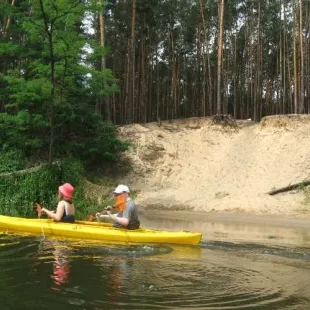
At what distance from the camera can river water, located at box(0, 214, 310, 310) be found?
5102 millimetres

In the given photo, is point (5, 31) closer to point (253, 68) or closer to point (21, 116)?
point (21, 116)

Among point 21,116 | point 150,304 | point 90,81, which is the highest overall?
point 90,81

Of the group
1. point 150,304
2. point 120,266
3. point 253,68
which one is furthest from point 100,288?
point 253,68

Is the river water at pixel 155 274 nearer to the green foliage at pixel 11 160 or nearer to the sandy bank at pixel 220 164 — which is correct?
the sandy bank at pixel 220 164

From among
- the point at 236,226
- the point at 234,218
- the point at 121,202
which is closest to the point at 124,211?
the point at 121,202

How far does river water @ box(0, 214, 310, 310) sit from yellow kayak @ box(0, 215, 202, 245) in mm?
233

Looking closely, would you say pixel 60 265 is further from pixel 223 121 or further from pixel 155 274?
pixel 223 121

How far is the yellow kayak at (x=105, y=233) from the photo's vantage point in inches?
370

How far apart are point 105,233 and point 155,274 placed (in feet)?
10.5

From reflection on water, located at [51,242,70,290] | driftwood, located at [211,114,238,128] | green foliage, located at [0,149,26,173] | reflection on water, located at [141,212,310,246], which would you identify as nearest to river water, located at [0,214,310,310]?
reflection on water, located at [51,242,70,290]

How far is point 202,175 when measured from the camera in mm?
21422

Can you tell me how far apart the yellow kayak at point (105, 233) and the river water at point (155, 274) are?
0.23 metres

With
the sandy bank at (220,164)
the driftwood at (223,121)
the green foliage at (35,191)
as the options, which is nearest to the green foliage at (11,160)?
the green foliage at (35,191)

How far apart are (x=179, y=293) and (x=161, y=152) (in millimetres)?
17474
